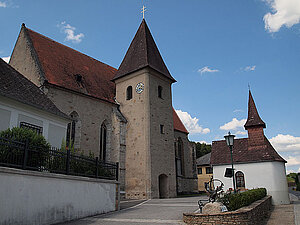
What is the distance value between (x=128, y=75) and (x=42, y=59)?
7533 mm

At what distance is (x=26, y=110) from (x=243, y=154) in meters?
17.4

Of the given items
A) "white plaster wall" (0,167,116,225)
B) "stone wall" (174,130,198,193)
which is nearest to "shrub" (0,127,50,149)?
"white plaster wall" (0,167,116,225)

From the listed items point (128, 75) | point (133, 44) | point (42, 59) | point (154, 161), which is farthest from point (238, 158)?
point (42, 59)

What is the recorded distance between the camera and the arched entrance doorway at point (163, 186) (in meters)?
22.1

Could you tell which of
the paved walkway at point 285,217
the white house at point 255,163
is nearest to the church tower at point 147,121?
the white house at point 255,163

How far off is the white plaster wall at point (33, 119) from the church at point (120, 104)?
4014 millimetres

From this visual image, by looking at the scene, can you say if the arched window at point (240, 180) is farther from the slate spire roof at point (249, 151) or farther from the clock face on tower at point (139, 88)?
the clock face on tower at point (139, 88)

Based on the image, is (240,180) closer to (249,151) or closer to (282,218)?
(249,151)

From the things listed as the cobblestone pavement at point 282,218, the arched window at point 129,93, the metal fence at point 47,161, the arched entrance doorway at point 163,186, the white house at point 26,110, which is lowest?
the cobblestone pavement at point 282,218

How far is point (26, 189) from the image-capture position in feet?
25.6

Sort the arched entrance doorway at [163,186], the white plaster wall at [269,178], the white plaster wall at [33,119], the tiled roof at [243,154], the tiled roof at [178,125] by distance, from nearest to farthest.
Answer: the white plaster wall at [33,119]
the white plaster wall at [269,178]
the tiled roof at [243,154]
the arched entrance doorway at [163,186]
the tiled roof at [178,125]

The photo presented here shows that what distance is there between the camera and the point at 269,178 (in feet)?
67.4

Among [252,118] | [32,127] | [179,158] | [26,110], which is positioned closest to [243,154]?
[252,118]

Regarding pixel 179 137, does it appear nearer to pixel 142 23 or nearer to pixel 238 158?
pixel 238 158
